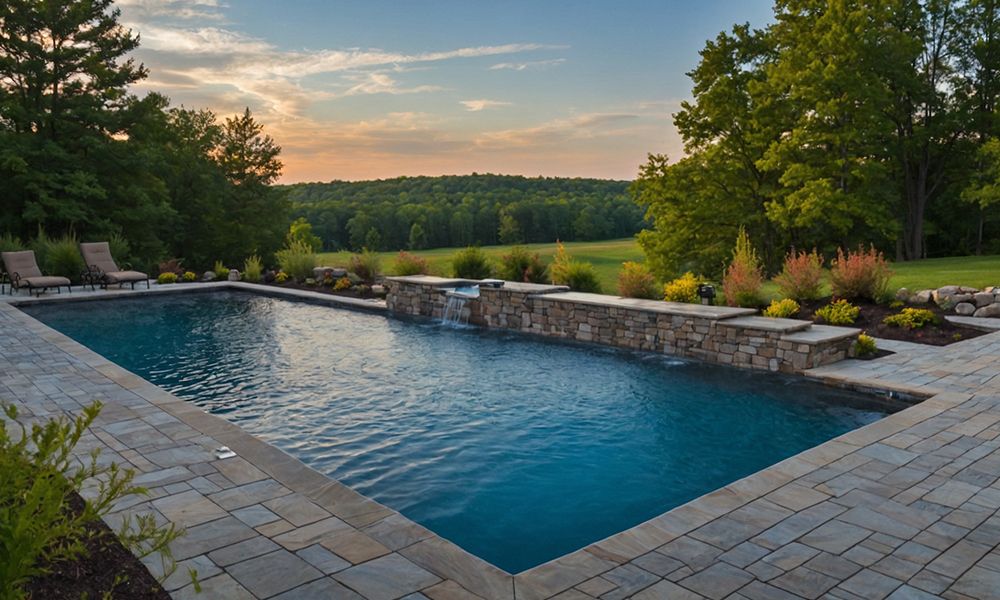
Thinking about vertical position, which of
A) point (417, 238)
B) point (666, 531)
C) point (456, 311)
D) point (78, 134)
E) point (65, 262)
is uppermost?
point (78, 134)

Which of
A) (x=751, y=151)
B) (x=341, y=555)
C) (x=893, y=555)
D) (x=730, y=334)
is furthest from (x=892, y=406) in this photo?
(x=751, y=151)

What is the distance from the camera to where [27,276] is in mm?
13758

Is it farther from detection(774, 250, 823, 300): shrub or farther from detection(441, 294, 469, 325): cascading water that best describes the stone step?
detection(441, 294, 469, 325): cascading water

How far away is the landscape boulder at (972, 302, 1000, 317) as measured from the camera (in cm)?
906

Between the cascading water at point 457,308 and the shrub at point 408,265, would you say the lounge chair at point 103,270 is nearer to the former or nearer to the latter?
the shrub at point 408,265

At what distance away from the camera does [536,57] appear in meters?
15.9

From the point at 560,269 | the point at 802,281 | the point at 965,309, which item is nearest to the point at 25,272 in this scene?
the point at 560,269

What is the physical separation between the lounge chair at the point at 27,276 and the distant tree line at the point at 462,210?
27.3 m

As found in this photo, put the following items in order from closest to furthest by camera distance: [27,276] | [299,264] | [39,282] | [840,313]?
[840,313] < [39,282] < [27,276] < [299,264]

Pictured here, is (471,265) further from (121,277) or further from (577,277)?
(121,277)

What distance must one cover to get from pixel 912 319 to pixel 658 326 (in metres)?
3.28

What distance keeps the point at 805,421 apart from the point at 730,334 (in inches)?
81.2

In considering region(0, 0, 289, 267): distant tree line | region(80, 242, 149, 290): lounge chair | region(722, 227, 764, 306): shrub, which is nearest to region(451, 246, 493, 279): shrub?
region(722, 227, 764, 306): shrub

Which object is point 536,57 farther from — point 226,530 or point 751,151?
point 226,530
